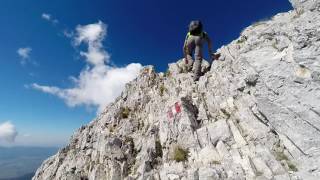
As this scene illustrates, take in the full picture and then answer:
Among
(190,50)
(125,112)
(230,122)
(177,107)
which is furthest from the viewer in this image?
(125,112)

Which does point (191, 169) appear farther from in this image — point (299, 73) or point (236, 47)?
point (236, 47)

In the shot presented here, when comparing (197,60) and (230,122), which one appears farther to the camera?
(197,60)

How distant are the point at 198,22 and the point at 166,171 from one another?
51.9ft

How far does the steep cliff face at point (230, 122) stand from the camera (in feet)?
49.4

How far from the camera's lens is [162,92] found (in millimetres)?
28172

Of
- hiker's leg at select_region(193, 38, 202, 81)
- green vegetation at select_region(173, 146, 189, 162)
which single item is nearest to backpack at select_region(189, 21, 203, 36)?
hiker's leg at select_region(193, 38, 202, 81)

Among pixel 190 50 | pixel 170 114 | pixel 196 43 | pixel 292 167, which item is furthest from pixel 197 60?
pixel 292 167

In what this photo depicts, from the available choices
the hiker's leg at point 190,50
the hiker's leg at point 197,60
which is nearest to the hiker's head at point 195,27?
the hiker's leg at point 190,50

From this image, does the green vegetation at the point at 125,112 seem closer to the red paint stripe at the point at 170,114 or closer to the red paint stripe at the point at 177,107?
the red paint stripe at the point at 170,114

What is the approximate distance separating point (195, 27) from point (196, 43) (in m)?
1.69

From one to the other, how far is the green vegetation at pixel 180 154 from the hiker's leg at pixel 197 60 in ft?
28.4

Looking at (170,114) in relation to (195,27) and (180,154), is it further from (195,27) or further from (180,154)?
(195,27)

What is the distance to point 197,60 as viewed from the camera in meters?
26.8

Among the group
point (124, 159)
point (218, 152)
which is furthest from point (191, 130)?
point (124, 159)
